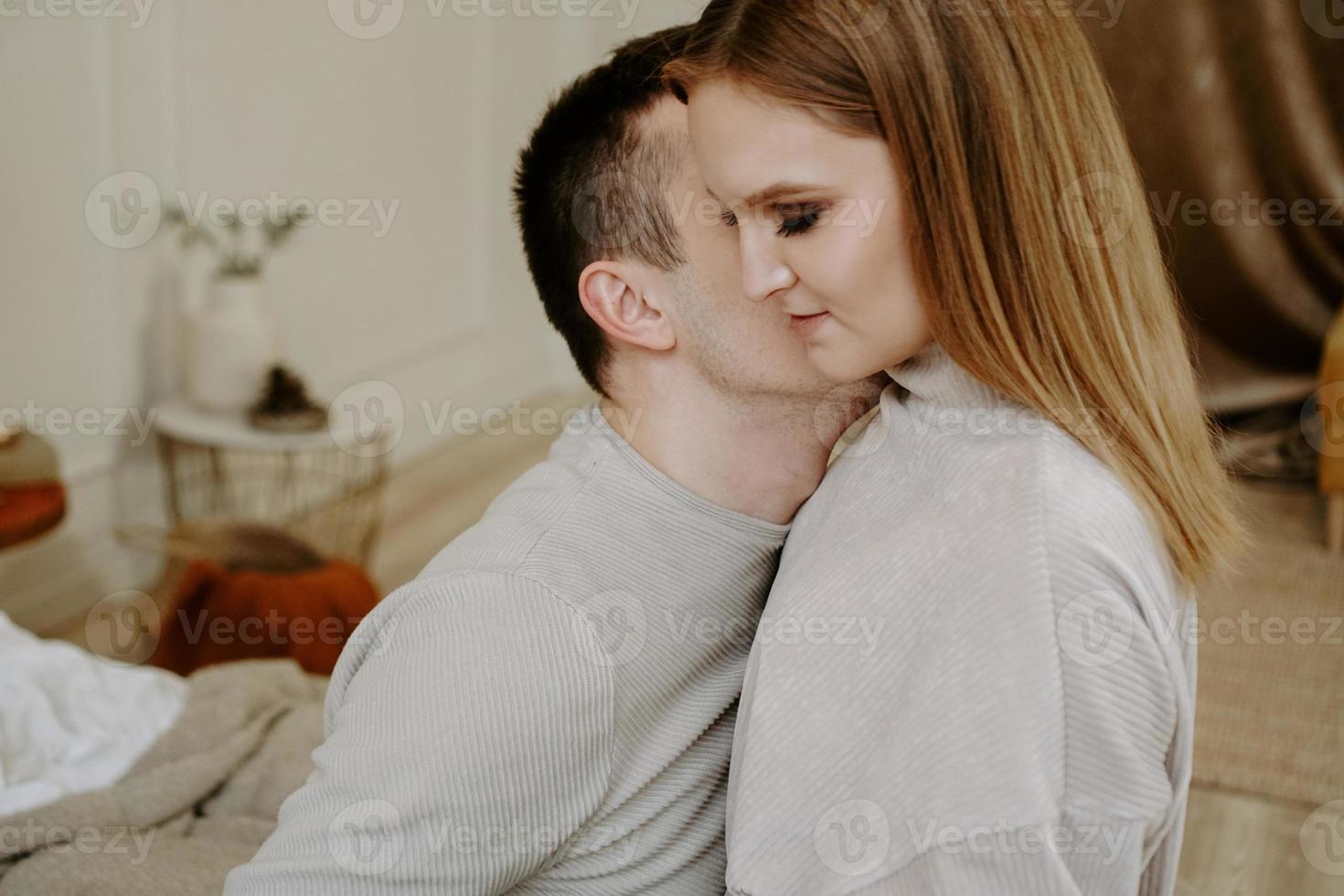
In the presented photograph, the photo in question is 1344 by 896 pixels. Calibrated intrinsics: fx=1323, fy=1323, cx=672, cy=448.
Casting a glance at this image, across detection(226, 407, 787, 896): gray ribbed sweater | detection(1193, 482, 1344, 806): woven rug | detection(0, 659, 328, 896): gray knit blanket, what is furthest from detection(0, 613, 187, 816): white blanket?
detection(1193, 482, 1344, 806): woven rug

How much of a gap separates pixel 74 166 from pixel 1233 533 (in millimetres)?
2685

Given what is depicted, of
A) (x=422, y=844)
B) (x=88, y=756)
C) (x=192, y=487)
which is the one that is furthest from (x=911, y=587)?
(x=192, y=487)

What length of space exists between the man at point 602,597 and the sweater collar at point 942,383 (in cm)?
13

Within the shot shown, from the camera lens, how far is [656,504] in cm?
119

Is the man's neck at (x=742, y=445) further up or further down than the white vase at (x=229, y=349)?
further up

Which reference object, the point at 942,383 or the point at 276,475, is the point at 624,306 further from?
the point at 276,475

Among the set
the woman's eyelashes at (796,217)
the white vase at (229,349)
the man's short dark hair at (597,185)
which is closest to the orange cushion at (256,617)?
the white vase at (229,349)

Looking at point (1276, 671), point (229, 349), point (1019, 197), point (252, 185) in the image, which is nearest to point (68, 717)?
point (1019, 197)

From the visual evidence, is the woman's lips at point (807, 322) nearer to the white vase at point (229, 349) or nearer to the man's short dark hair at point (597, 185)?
the man's short dark hair at point (597, 185)

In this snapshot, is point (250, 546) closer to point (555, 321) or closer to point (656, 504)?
point (555, 321)

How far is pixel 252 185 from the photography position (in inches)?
135

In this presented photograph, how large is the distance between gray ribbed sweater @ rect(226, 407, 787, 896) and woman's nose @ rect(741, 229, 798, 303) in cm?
22

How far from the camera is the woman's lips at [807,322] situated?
1072 millimetres

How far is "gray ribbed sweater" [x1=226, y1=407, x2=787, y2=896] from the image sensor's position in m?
1.01
